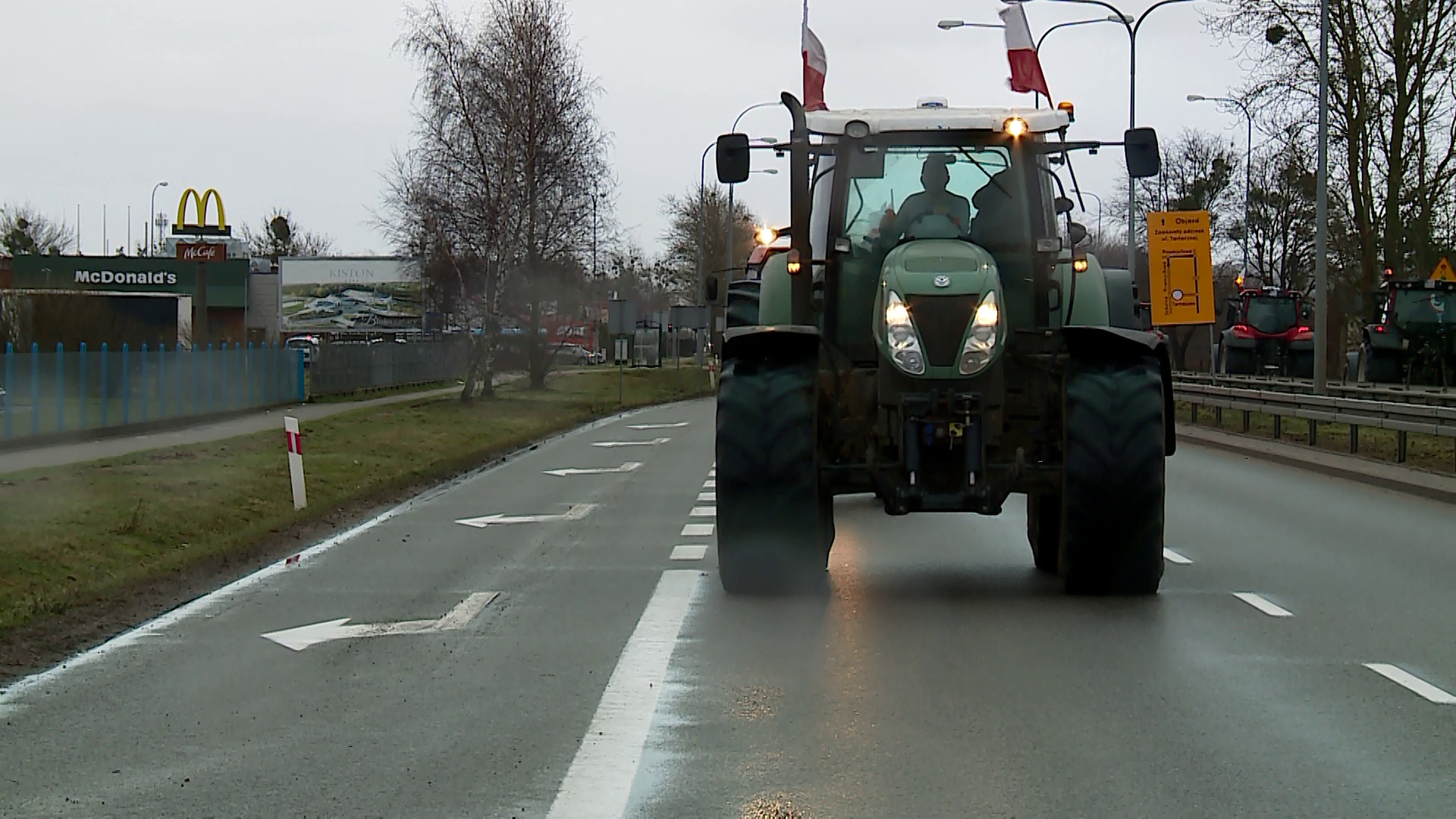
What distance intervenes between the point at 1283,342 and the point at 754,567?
1437 inches

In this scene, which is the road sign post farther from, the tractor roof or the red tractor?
the tractor roof

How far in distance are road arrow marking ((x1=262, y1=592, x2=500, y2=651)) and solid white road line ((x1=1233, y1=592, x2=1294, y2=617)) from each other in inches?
176

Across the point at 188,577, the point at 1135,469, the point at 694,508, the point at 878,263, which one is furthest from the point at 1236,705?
the point at 694,508

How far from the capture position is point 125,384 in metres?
30.6

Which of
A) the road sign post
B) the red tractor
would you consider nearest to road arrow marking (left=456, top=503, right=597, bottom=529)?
the road sign post

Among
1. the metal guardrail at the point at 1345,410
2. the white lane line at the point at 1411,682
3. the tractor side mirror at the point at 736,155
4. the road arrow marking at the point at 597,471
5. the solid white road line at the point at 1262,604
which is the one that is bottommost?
the road arrow marking at the point at 597,471

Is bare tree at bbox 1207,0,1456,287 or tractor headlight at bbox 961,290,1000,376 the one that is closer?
tractor headlight at bbox 961,290,1000,376

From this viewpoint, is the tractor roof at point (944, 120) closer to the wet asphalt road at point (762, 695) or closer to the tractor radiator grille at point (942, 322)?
the tractor radiator grille at point (942, 322)

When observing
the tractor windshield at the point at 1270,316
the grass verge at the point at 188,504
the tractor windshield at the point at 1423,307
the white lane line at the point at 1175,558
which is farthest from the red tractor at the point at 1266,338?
the white lane line at the point at 1175,558

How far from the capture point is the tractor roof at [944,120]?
11.4 meters

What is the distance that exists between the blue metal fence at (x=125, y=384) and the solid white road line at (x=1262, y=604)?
20.2 meters

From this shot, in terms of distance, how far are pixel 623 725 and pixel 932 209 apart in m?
5.13

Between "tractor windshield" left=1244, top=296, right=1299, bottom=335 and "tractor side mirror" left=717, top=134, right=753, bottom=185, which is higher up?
"tractor side mirror" left=717, top=134, right=753, bottom=185

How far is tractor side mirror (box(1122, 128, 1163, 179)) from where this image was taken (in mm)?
10828
